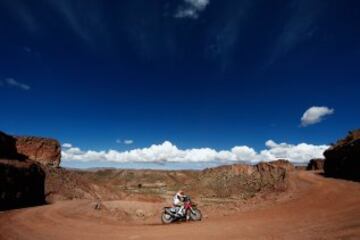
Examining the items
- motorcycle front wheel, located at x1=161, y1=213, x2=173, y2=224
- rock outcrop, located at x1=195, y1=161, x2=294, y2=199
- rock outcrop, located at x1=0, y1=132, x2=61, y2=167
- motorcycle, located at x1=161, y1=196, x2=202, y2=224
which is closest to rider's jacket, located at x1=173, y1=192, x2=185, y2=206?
motorcycle, located at x1=161, y1=196, x2=202, y2=224

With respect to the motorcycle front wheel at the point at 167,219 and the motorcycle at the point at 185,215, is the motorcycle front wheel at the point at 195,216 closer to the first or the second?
the motorcycle at the point at 185,215

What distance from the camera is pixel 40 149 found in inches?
2534

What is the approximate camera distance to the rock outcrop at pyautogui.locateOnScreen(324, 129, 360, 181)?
1268 inches

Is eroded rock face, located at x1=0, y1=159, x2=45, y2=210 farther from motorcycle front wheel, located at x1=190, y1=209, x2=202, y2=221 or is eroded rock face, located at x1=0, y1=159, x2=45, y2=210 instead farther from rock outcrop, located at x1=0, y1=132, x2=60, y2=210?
motorcycle front wheel, located at x1=190, y1=209, x2=202, y2=221

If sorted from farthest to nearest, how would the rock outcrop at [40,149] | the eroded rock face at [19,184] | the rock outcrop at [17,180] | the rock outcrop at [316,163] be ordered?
the rock outcrop at [316,163] → the rock outcrop at [40,149] → the rock outcrop at [17,180] → the eroded rock face at [19,184]

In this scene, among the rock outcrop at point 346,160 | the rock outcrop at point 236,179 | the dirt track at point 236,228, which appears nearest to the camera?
the dirt track at point 236,228

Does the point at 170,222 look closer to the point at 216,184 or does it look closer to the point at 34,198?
the point at 34,198

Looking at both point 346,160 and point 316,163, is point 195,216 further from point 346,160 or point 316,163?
point 316,163

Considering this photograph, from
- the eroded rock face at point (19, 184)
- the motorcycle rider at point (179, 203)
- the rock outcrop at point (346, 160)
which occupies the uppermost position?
the rock outcrop at point (346, 160)

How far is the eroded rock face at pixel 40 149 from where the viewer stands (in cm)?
6238

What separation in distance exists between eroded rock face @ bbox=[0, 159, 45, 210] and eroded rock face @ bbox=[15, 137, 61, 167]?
30.0 metres

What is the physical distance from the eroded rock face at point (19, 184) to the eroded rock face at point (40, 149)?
29957mm

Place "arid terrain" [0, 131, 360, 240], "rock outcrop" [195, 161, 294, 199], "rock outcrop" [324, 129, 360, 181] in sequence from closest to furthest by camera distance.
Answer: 1. "arid terrain" [0, 131, 360, 240]
2. "rock outcrop" [324, 129, 360, 181]
3. "rock outcrop" [195, 161, 294, 199]

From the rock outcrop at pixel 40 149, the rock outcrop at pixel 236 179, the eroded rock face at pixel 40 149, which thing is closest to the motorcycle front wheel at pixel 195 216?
the rock outcrop at pixel 236 179
